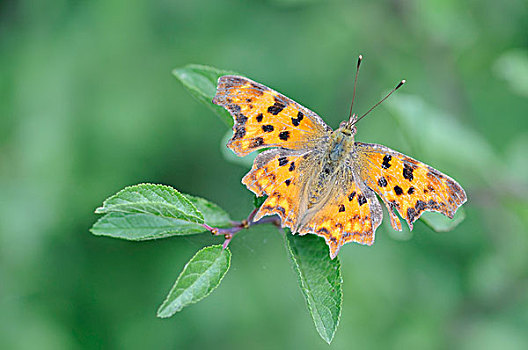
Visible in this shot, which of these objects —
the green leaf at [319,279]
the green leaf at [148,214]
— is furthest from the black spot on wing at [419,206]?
the green leaf at [148,214]

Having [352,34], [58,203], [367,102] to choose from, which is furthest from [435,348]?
[58,203]

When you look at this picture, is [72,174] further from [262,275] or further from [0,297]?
[262,275]

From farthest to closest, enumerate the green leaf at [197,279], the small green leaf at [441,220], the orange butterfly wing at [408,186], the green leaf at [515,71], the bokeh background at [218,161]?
the bokeh background at [218,161], the green leaf at [515,71], the small green leaf at [441,220], the orange butterfly wing at [408,186], the green leaf at [197,279]

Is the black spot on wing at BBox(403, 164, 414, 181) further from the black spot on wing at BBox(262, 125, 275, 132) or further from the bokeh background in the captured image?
the bokeh background

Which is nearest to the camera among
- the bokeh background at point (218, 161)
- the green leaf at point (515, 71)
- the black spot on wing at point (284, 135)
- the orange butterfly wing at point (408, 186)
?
the orange butterfly wing at point (408, 186)

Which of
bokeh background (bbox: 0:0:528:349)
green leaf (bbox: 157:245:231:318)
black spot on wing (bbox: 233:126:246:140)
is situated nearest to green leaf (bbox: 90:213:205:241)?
green leaf (bbox: 157:245:231:318)

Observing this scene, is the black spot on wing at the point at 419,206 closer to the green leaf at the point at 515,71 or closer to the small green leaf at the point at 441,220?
the small green leaf at the point at 441,220
